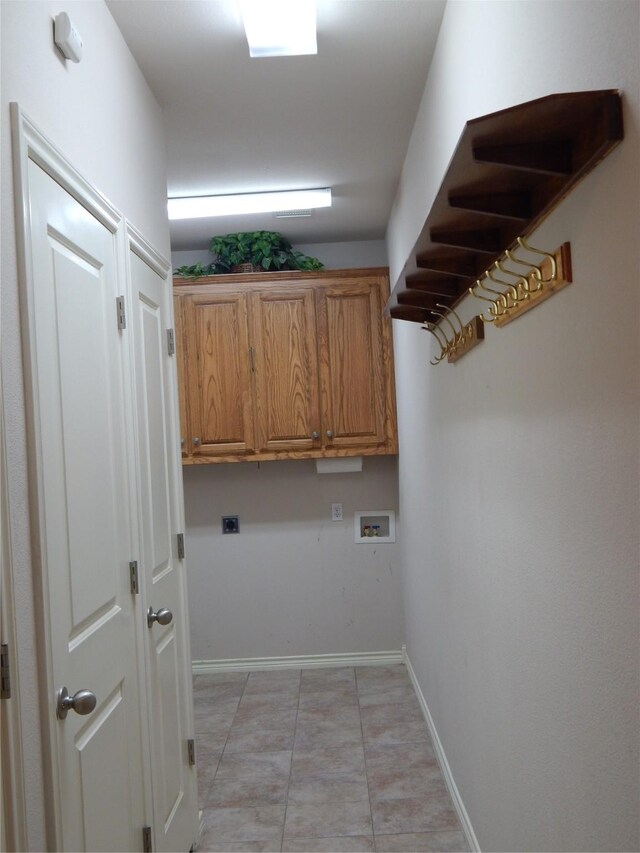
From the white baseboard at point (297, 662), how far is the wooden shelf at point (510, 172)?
11.5 ft

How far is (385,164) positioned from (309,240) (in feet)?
4.75

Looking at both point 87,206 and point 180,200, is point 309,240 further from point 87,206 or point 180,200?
point 87,206

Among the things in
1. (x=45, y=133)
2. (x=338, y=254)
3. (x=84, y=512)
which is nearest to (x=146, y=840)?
(x=84, y=512)

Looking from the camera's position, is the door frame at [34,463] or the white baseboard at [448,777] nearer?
the door frame at [34,463]

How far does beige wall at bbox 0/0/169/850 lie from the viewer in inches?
57.6

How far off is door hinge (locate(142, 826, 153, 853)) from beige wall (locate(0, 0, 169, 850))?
0.82m

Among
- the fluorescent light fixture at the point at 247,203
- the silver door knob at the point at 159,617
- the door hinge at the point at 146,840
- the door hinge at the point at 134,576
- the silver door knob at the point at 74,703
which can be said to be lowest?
the door hinge at the point at 146,840

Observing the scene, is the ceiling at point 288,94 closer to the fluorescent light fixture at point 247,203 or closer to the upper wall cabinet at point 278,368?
the fluorescent light fixture at point 247,203

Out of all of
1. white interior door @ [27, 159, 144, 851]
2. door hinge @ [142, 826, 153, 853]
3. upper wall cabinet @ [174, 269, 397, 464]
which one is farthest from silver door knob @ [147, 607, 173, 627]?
upper wall cabinet @ [174, 269, 397, 464]

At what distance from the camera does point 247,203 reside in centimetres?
Result: 418

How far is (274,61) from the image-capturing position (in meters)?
2.72

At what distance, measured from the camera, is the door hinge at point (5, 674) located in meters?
1.36

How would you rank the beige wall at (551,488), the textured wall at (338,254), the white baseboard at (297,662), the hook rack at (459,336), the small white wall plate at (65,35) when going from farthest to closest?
the textured wall at (338,254) < the white baseboard at (297,662) < the hook rack at (459,336) < the small white wall plate at (65,35) < the beige wall at (551,488)

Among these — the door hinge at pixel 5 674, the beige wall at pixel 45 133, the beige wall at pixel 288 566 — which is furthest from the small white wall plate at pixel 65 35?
the beige wall at pixel 288 566
